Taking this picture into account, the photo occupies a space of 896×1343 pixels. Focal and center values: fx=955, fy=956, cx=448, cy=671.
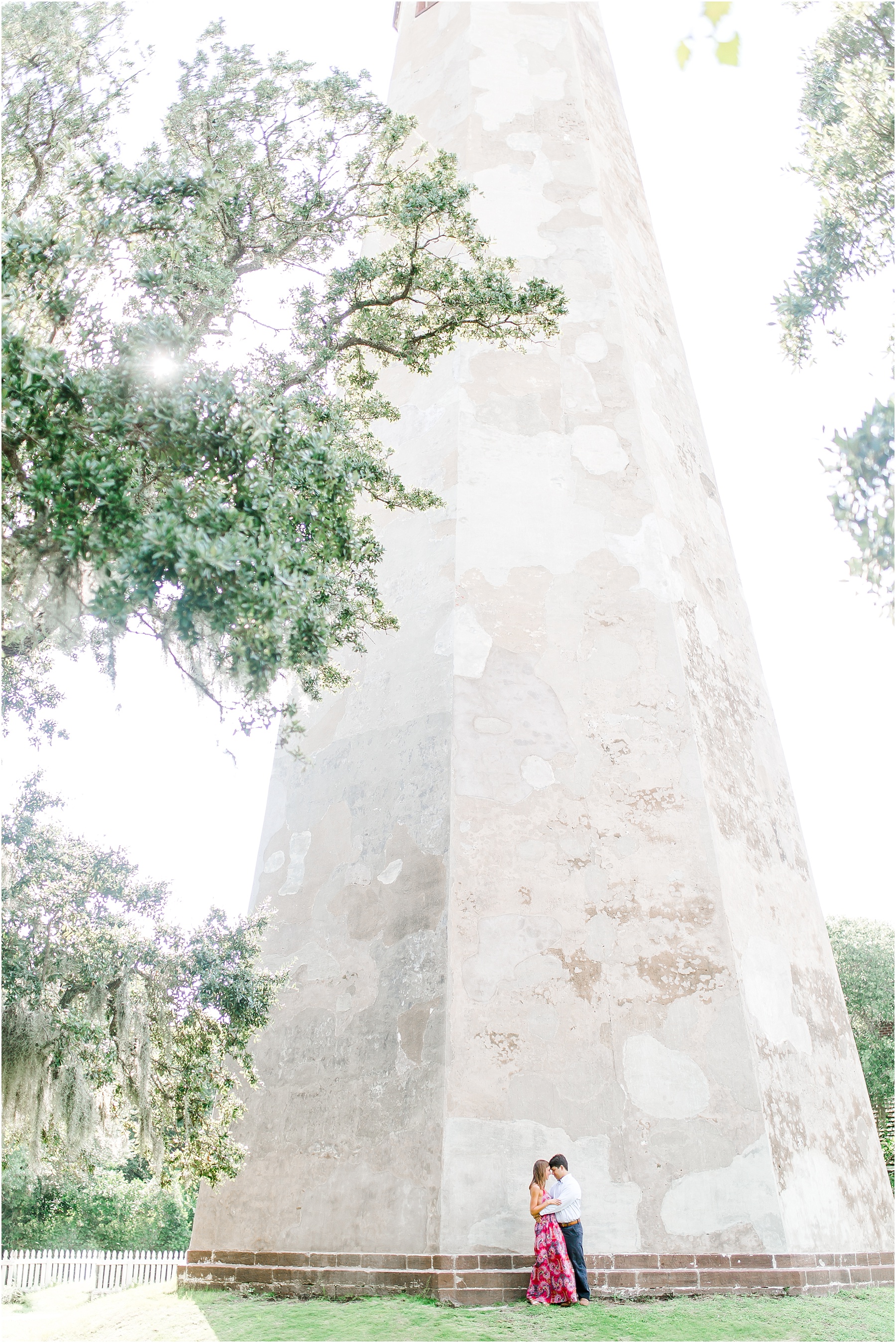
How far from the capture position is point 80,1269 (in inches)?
915

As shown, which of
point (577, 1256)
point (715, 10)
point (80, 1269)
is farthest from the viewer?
point (80, 1269)

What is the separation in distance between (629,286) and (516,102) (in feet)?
10.8

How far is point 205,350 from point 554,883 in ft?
17.5

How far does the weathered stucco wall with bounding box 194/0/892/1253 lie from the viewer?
762 centimetres

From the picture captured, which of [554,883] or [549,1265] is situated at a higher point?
[554,883]

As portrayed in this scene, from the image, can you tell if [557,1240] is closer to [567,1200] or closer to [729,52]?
[567,1200]

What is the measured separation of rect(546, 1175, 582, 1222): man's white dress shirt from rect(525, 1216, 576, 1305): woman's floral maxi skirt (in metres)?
0.09

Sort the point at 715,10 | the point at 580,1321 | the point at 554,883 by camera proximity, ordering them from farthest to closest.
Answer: the point at 554,883 < the point at 580,1321 < the point at 715,10

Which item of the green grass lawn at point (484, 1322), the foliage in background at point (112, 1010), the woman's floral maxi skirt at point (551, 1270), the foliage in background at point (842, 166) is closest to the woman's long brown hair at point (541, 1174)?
the woman's floral maxi skirt at point (551, 1270)

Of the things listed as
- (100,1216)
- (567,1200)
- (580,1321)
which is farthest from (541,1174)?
(100,1216)

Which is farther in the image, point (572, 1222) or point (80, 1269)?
point (80, 1269)

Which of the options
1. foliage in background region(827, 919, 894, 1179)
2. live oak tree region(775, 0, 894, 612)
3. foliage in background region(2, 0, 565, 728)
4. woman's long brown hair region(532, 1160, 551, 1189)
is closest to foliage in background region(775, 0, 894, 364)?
live oak tree region(775, 0, 894, 612)

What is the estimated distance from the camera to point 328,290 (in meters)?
8.04

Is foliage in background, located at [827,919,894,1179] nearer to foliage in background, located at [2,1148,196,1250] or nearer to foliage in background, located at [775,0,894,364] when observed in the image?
foliage in background, located at [775,0,894,364]
